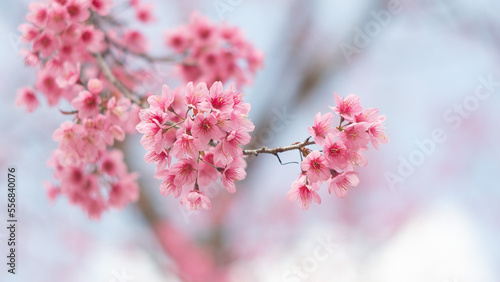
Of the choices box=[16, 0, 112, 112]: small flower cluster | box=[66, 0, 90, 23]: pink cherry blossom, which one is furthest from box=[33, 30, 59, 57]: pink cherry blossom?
box=[66, 0, 90, 23]: pink cherry blossom

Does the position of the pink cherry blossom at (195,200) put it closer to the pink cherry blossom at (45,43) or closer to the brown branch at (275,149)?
the brown branch at (275,149)

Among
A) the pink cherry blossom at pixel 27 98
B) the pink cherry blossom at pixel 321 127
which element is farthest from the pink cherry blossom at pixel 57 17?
the pink cherry blossom at pixel 321 127

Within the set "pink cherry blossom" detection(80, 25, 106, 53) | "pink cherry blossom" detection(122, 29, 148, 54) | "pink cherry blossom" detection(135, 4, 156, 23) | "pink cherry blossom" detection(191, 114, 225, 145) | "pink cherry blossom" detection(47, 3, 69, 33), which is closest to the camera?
"pink cherry blossom" detection(191, 114, 225, 145)

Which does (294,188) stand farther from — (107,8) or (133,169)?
(133,169)

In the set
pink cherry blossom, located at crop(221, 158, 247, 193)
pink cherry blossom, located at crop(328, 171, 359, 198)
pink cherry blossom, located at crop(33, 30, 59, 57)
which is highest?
pink cherry blossom, located at crop(33, 30, 59, 57)

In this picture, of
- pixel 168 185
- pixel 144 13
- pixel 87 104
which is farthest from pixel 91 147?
pixel 144 13

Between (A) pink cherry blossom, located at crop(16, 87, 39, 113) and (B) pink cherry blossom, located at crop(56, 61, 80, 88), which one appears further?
(A) pink cherry blossom, located at crop(16, 87, 39, 113)

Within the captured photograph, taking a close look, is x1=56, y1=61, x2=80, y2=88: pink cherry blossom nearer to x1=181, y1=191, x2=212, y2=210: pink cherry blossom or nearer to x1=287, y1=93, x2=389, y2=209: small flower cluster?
x1=181, y1=191, x2=212, y2=210: pink cherry blossom

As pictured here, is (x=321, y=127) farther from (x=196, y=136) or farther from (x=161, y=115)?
(x=161, y=115)
